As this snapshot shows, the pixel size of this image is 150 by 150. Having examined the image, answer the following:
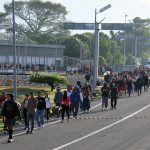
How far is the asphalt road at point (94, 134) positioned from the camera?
19812mm

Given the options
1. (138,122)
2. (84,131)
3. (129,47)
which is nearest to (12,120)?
(84,131)

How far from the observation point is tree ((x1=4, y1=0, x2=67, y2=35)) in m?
125

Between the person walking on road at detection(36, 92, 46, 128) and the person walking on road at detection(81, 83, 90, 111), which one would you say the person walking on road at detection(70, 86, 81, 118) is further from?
the person walking on road at detection(36, 92, 46, 128)

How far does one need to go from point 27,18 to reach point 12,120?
10426cm

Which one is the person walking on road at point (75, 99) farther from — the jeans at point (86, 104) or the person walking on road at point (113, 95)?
the person walking on road at point (113, 95)

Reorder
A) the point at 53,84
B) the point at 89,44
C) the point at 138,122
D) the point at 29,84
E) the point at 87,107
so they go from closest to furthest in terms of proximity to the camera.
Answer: the point at 138,122 → the point at 87,107 → the point at 53,84 → the point at 29,84 → the point at 89,44

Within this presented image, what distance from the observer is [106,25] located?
58.7 meters

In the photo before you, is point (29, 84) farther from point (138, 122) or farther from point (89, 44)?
point (89, 44)

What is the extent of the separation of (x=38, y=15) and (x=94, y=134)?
104 m

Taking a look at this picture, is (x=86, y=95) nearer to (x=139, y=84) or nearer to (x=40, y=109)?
(x=40, y=109)

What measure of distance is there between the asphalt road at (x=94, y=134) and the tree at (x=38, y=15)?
3675 inches

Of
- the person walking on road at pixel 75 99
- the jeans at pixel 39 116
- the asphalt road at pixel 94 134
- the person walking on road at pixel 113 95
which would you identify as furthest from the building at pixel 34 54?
the jeans at pixel 39 116

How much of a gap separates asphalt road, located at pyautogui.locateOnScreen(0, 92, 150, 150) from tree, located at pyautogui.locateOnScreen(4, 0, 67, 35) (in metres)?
93.3

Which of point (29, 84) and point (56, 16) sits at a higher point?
point (56, 16)
